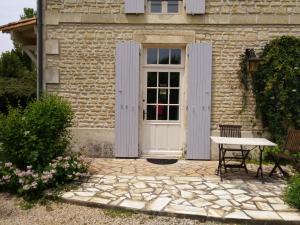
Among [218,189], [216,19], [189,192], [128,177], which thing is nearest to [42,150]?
[128,177]

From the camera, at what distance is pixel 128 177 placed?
16.9 feet

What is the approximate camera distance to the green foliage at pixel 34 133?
480 centimetres

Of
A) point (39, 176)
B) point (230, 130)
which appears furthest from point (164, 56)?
point (39, 176)

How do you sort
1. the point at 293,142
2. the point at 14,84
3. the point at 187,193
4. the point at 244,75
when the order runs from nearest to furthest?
the point at 187,193 → the point at 293,142 → the point at 244,75 → the point at 14,84

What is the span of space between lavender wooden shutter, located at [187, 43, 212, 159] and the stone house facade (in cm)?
2

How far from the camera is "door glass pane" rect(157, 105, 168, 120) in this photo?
22.1ft

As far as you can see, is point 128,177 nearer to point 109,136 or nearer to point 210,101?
point 109,136

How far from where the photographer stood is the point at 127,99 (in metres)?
6.54

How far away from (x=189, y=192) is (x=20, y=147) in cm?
280

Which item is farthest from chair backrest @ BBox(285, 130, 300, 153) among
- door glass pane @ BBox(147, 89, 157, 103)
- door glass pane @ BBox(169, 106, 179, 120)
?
door glass pane @ BBox(147, 89, 157, 103)

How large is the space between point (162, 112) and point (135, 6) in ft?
7.82

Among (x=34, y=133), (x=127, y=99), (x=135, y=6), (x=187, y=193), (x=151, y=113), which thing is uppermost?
(x=135, y=6)

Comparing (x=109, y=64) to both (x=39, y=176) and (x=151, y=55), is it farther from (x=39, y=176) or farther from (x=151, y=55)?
(x=39, y=176)

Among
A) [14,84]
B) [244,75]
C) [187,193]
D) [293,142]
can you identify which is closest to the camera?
[187,193]
